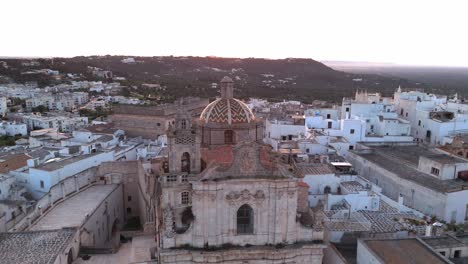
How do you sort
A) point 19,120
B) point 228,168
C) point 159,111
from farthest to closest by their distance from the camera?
1. point 19,120
2. point 159,111
3. point 228,168

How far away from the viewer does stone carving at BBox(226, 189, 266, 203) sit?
17.1 m

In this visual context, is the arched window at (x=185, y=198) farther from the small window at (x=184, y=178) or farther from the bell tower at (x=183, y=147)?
the bell tower at (x=183, y=147)

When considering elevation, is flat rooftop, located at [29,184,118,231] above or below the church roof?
below

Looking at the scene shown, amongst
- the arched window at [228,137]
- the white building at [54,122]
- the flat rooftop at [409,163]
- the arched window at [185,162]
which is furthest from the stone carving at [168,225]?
the white building at [54,122]

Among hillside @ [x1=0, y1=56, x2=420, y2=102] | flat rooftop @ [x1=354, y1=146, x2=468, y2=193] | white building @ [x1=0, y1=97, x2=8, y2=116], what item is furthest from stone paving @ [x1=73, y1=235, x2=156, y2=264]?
hillside @ [x1=0, y1=56, x2=420, y2=102]

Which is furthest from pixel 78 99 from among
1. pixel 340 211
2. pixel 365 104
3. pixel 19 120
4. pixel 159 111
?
pixel 340 211

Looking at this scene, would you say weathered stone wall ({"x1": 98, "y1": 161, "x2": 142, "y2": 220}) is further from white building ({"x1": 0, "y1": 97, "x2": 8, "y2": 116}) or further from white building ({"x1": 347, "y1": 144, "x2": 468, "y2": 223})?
white building ({"x1": 0, "y1": 97, "x2": 8, "y2": 116})

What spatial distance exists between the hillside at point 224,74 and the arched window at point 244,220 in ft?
207

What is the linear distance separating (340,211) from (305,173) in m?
4.13

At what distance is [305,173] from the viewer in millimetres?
27016

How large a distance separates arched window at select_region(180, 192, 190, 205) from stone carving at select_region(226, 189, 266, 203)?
9.74 ft

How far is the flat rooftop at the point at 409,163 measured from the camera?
27781 mm

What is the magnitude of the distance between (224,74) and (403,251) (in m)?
143

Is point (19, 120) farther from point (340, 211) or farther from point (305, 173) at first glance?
point (340, 211)
